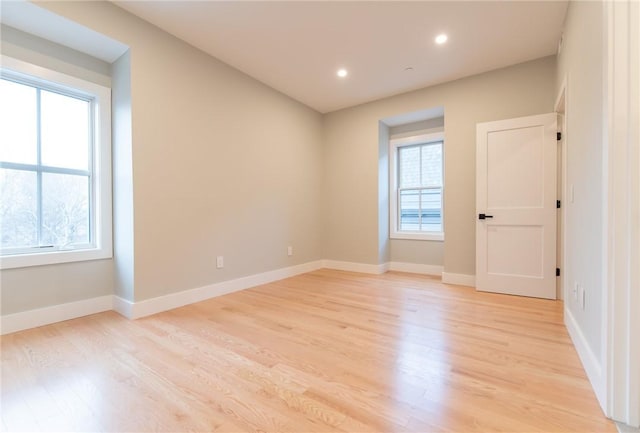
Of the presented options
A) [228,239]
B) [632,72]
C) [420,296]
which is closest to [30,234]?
[228,239]

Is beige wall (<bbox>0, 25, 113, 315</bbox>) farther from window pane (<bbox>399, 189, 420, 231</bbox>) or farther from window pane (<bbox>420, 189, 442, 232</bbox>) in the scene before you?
window pane (<bbox>420, 189, 442, 232</bbox>)

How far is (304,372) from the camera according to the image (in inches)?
65.0

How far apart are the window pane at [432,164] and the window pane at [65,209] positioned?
437cm

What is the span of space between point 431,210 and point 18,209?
4794 mm

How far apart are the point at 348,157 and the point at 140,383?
13.1 ft

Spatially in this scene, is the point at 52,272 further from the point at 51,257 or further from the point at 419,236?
the point at 419,236

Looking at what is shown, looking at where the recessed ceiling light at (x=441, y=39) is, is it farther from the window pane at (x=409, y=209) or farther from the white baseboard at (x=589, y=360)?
the white baseboard at (x=589, y=360)

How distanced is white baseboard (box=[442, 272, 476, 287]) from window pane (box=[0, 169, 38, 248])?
438cm

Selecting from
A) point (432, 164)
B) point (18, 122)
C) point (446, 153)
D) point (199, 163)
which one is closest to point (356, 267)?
point (432, 164)

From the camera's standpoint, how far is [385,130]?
4.68 m

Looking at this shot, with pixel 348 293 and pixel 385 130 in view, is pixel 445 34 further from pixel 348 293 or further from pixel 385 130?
pixel 348 293

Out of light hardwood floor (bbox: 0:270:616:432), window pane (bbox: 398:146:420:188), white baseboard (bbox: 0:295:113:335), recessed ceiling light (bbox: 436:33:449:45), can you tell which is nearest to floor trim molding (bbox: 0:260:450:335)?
white baseboard (bbox: 0:295:113:335)

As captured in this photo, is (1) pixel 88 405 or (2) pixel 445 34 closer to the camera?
(1) pixel 88 405

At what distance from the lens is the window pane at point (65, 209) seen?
2512mm
